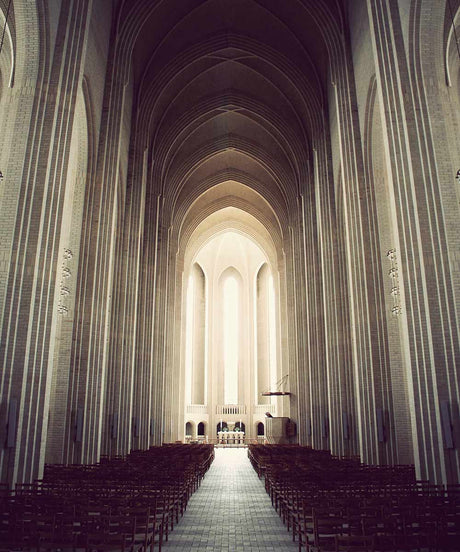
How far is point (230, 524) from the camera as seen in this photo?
894 centimetres

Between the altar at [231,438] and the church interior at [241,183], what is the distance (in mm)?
10619

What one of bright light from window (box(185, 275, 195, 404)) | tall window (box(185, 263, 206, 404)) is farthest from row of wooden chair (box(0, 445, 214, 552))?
tall window (box(185, 263, 206, 404))

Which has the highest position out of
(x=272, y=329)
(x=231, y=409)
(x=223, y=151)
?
(x=223, y=151)

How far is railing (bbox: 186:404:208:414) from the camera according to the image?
149 ft

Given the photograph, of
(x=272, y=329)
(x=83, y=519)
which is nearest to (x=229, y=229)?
(x=272, y=329)

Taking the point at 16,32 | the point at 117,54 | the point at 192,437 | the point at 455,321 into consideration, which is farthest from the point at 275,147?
the point at 192,437

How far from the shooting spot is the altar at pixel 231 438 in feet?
146

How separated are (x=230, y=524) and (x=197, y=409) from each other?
38138mm

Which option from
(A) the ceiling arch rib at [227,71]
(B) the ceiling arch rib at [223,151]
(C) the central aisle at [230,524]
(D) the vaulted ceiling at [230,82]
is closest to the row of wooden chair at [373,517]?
(C) the central aisle at [230,524]

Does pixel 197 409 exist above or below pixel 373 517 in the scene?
above

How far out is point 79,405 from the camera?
49.8ft

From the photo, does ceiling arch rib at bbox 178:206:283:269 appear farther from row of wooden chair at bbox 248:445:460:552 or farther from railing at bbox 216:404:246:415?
row of wooden chair at bbox 248:445:460:552

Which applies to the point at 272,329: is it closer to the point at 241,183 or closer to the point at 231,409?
the point at 231,409

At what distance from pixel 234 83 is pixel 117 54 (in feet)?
36.9
